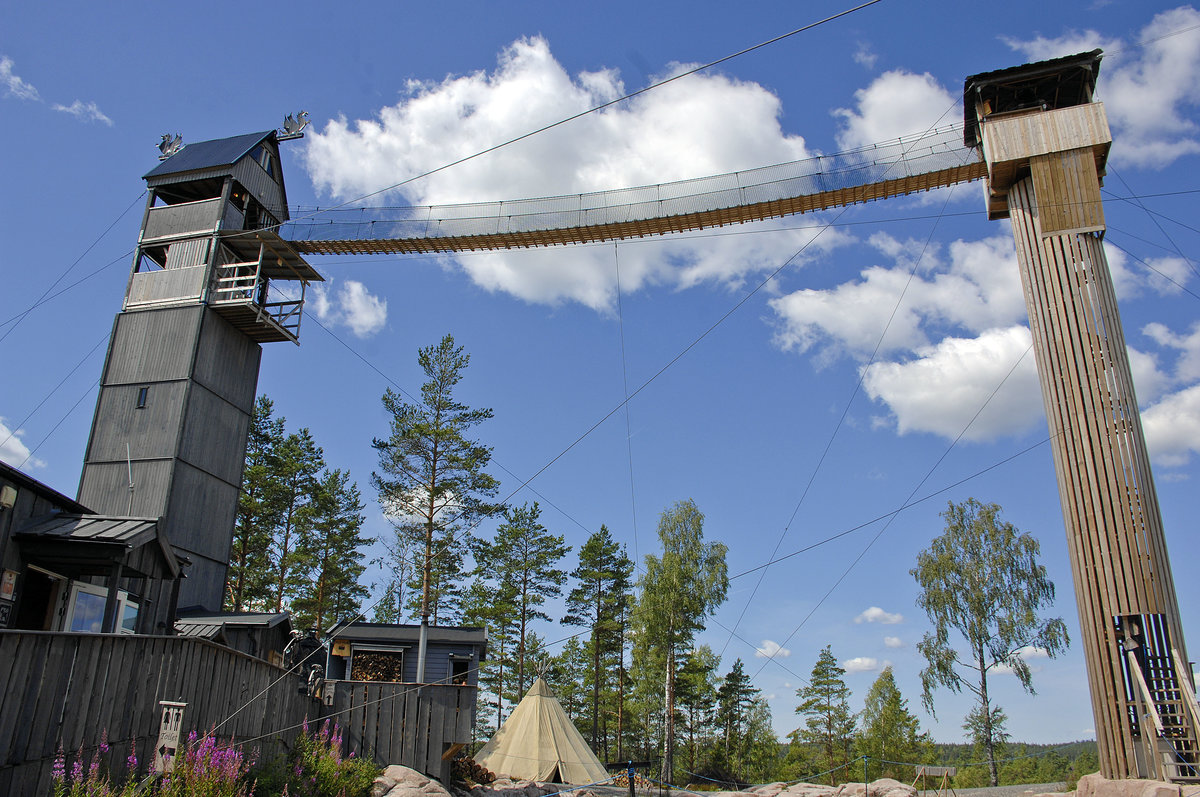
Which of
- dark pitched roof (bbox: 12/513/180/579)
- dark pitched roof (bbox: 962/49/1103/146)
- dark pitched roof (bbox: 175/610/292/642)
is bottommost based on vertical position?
dark pitched roof (bbox: 175/610/292/642)

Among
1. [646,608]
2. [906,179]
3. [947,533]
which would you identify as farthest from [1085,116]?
[646,608]

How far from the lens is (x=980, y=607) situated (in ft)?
94.1

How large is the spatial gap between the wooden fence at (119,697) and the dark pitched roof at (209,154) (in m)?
17.7

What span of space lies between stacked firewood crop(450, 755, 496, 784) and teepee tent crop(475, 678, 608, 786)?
96.7 inches

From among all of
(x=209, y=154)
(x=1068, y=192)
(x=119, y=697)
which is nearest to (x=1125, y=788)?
(x=1068, y=192)

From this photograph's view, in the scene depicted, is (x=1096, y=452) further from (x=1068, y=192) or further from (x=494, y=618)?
(x=494, y=618)

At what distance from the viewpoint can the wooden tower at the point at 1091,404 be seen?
11891 mm

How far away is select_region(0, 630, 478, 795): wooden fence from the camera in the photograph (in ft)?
21.8

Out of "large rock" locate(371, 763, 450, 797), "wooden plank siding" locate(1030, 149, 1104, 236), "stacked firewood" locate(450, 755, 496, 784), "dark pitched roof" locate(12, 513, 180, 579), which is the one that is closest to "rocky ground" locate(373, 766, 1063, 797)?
"large rock" locate(371, 763, 450, 797)

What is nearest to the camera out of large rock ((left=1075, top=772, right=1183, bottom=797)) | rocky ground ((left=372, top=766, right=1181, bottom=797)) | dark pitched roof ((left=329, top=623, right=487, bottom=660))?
large rock ((left=1075, top=772, right=1183, bottom=797))

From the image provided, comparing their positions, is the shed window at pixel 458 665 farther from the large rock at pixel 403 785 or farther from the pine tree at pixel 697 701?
the pine tree at pixel 697 701

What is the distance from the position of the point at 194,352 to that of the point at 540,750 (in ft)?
50.4

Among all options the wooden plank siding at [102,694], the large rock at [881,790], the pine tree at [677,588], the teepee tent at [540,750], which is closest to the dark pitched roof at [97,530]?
the wooden plank siding at [102,694]

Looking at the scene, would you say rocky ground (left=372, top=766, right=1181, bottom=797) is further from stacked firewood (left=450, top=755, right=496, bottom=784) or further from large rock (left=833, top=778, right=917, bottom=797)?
stacked firewood (left=450, top=755, right=496, bottom=784)
